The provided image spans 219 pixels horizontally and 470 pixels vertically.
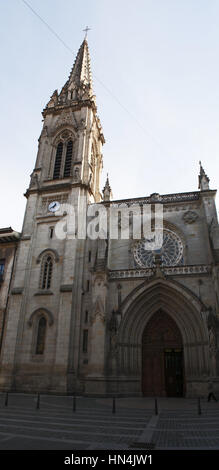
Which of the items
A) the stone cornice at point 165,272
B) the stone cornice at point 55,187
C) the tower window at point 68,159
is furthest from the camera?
the tower window at point 68,159

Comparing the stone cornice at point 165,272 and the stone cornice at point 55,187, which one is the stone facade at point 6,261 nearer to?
the stone cornice at point 55,187

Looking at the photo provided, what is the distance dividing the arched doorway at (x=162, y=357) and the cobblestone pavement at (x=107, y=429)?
7.94 meters

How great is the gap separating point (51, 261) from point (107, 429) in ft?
57.3

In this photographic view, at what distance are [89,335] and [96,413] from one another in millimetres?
9722

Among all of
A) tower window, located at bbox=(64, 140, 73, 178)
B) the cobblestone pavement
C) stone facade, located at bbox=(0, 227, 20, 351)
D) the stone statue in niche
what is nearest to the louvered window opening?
stone facade, located at bbox=(0, 227, 20, 351)

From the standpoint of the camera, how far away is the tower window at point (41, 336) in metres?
22.8

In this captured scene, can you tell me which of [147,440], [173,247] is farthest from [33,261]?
[147,440]

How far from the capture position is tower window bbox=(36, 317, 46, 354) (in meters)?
22.8

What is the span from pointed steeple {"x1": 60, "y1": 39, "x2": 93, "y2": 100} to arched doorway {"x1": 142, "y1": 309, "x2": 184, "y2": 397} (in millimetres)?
25445

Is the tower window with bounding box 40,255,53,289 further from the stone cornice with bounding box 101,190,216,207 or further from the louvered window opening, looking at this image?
the stone cornice with bounding box 101,190,216,207

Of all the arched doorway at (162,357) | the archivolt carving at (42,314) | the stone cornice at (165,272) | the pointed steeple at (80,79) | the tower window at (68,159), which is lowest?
the arched doorway at (162,357)

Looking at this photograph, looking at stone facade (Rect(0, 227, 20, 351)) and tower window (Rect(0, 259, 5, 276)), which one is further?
tower window (Rect(0, 259, 5, 276))

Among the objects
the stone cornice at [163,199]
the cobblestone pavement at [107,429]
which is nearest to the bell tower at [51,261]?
the stone cornice at [163,199]
